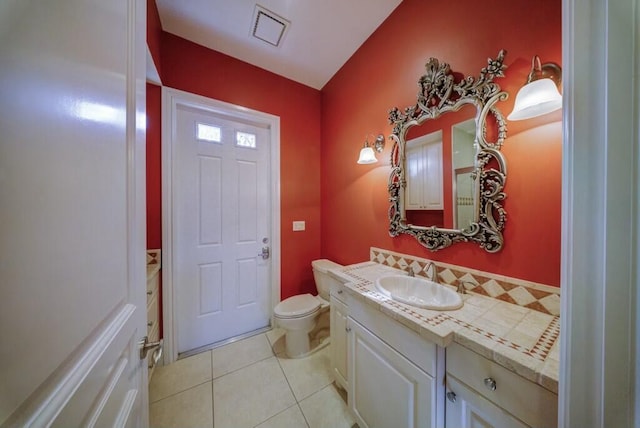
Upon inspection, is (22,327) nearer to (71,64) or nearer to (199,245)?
(71,64)

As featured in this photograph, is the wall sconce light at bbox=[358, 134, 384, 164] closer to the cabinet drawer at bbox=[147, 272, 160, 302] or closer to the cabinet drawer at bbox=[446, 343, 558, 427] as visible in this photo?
the cabinet drawer at bbox=[446, 343, 558, 427]

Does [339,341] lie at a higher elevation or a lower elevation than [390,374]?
lower

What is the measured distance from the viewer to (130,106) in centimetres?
58

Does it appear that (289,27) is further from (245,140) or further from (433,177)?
(433,177)

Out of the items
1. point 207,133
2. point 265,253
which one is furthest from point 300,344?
point 207,133

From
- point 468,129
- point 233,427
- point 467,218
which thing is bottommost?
point 233,427

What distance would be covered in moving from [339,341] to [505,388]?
3.00 ft

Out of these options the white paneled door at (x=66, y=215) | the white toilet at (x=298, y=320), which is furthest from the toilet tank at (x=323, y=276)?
the white paneled door at (x=66, y=215)

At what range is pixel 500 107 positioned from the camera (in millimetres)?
979

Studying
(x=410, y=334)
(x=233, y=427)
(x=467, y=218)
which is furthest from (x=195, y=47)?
(x=233, y=427)

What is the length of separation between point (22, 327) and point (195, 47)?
2221 millimetres

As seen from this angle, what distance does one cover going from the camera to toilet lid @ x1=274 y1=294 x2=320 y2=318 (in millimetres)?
1657

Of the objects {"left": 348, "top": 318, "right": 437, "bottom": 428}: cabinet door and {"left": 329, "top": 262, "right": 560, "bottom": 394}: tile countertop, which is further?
{"left": 348, "top": 318, "right": 437, "bottom": 428}: cabinet door

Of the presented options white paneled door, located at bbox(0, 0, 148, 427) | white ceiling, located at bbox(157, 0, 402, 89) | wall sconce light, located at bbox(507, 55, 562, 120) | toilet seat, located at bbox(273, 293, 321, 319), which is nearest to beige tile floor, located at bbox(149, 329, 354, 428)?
toilet seat, located at bbox(273, 293, 321, 319)
